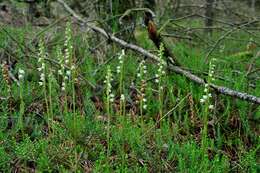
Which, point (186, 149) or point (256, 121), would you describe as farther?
point (256, 121)

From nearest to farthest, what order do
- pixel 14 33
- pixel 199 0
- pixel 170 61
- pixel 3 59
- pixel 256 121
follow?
1. pixel 256 121
2. pixel 170 61
3. pixel 3 59
4. pixel 14 33
5. pixel 199 0

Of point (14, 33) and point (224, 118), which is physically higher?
point (14, 33)

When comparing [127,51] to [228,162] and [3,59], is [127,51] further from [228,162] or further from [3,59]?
[228,162]

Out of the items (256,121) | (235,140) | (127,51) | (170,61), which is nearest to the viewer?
(235,140)

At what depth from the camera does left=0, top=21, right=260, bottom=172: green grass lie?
138 inches

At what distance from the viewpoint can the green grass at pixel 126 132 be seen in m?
3.50

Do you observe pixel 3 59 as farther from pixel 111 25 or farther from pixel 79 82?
pixel 111 25

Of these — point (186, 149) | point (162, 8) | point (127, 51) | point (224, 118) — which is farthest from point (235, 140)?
point (162, 8)

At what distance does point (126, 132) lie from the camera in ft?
12.6

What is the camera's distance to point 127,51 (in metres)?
6.27

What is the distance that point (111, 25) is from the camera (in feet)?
21.7

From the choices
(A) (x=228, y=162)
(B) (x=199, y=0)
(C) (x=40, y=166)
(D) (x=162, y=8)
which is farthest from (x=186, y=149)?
(B) (x=199, y=0)

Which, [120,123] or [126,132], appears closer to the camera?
[126,132]

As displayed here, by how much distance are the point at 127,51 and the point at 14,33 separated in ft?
6.49
